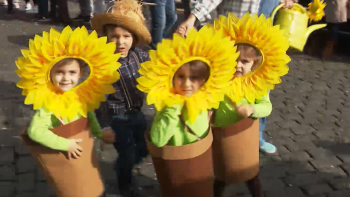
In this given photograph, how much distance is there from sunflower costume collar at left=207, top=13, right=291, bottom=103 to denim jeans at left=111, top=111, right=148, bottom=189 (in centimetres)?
70

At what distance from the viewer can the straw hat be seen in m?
2.03

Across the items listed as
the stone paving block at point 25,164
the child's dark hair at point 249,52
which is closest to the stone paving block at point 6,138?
the stone paving block at point 25,164

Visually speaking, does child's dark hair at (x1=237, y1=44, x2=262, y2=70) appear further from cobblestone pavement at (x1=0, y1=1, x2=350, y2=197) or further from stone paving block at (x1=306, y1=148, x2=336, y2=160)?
stone paving block at (x1=306, y1=148, x2=336, y2=160)

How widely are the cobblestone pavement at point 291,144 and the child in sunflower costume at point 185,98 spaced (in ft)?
2.90

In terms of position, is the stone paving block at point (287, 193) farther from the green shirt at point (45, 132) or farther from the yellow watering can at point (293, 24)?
the green shirt at point (45, 132)

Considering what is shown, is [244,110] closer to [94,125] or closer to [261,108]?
[261,108]

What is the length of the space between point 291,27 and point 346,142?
1288 millimetres

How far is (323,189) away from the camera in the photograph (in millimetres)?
2732

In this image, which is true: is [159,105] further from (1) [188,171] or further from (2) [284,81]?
(2) [284,81]

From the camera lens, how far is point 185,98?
174 cm

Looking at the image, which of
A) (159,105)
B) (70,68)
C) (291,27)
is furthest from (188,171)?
(291,27)

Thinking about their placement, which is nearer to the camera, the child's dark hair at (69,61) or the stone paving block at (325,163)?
the child's dark hair at (69,61)

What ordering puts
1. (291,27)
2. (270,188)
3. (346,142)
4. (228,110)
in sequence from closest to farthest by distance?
(228,110) → (270,188) → (291,27) → (346,142)

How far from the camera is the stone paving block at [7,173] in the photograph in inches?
107
